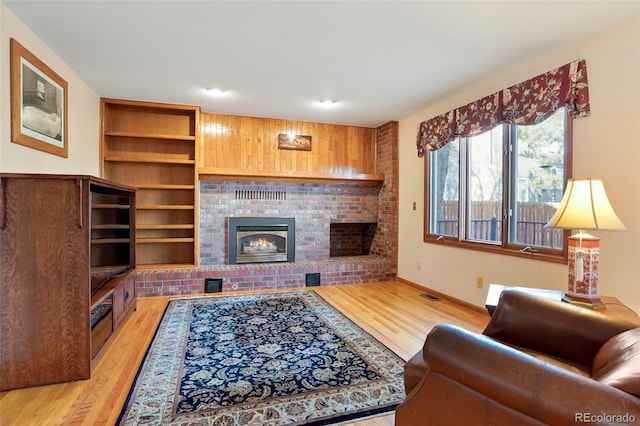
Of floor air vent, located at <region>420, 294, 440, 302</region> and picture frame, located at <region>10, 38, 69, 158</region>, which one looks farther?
floor air vent, located at <region>420, 294, 440, 302</region>

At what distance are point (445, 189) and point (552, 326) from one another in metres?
2.64

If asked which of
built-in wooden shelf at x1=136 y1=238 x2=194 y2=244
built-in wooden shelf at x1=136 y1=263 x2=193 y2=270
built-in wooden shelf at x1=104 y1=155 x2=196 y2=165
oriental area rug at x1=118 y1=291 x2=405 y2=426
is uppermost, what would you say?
built-in wooden shelf at x1=104 y1=155 x2=196 y2=165

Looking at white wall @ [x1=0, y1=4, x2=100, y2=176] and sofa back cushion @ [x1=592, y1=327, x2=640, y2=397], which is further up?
white wall @ [x1=0, y1=4, x2=100, y2=176]

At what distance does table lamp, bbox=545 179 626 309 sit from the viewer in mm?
1777

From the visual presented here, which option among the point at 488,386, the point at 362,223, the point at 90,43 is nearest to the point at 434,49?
the point at 488,386

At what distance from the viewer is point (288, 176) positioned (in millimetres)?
4617

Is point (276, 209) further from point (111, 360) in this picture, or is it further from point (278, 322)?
point (111, 360)

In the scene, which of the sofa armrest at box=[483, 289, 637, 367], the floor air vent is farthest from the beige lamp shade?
the floor air vent

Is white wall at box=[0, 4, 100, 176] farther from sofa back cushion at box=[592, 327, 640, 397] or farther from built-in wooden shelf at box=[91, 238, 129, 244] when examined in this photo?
sofa back cushion at box=[592, 327, 640, 397]

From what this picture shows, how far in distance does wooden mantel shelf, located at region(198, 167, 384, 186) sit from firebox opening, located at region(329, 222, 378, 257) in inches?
33.9

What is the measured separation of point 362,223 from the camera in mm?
5477

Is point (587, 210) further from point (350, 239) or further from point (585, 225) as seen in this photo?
point (350, 239)

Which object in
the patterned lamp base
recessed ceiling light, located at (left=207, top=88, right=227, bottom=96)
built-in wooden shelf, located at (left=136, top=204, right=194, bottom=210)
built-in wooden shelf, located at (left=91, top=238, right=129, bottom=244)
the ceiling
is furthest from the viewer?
built-in wooden shelf, located at (left=136, top=204, right=194, bottom=210)

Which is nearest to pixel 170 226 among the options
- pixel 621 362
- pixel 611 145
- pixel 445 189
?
pixel 445 189
